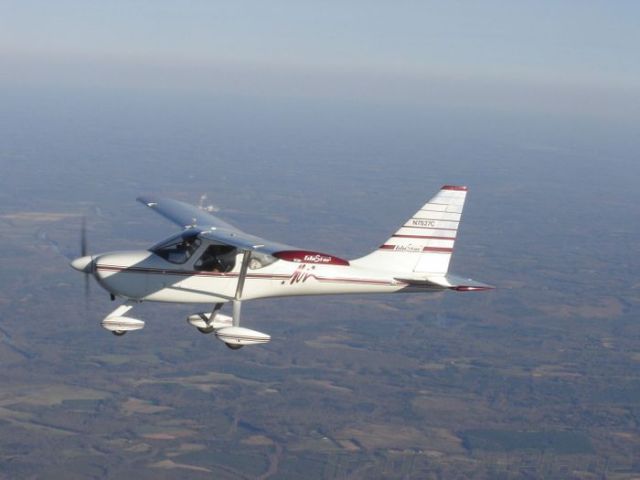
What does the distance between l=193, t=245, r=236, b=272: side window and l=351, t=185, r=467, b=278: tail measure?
14.5ft

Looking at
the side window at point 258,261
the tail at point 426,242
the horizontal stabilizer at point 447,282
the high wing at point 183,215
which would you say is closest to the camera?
the horizontal stabilizer at point 447,282

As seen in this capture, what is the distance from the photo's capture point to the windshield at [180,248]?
31.6 meters

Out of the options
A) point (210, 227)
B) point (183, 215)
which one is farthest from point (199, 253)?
point (183, 215)

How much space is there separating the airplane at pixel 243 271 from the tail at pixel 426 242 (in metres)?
0.03

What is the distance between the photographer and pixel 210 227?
3241cm

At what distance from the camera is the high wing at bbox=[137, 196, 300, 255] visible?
2869cm

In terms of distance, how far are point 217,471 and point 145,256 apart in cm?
12829

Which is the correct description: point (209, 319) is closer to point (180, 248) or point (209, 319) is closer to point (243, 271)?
point (243, 271)

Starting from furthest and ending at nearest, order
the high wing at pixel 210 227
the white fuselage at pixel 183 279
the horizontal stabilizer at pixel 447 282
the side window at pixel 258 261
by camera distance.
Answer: the side window at pixel 258 261 < the white fuselage at pixel 183 279 < the horizontal stabilizer at pixel 447 282 < the high wing at pixel 210 227

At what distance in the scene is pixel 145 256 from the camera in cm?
3166

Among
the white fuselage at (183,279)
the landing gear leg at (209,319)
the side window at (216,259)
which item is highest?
the side window at (216,259)

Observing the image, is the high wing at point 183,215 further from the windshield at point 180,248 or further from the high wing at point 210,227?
the windshield at point 180,248

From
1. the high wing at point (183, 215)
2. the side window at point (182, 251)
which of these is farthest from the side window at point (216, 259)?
the high wing at point (183, 215)

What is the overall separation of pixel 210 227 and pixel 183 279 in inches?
79.8
